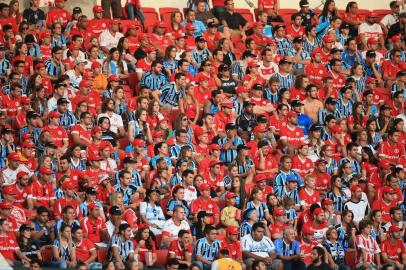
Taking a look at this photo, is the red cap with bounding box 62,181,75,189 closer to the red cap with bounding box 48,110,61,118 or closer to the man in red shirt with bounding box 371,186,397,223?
the red cap with bounding box 48,110,61,118

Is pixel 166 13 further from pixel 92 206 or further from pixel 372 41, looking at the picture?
pixel 92 206

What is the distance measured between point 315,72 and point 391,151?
203cm

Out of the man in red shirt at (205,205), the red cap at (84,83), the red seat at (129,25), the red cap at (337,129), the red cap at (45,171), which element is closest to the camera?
the red cap at (45,171)

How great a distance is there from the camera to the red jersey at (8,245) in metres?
16.9

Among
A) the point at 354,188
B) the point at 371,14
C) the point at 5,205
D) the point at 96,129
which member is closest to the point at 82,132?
the point at 96,129

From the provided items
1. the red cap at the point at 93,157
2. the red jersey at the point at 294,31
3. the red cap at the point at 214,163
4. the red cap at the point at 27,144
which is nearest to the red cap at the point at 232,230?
the red cap at the point at 214,163

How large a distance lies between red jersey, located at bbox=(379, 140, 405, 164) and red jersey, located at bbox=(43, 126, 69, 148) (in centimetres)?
472

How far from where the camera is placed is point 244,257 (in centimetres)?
1777

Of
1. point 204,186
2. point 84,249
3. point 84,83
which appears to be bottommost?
point 84,249

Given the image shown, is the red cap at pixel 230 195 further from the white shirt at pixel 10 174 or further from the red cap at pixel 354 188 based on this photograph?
the white shirt at pixel 10 174

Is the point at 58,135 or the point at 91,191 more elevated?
the point at 58,135

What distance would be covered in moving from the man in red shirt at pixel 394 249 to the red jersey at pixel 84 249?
4018mm

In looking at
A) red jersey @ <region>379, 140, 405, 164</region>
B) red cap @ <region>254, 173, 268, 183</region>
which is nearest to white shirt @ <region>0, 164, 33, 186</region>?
red cap @ <region>254, 173, 268, 183</region>

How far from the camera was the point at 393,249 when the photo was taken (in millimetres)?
18688
